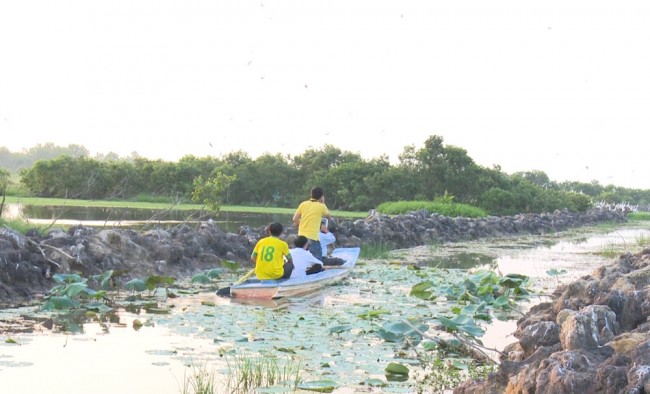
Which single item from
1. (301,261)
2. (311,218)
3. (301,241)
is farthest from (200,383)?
(311,218)

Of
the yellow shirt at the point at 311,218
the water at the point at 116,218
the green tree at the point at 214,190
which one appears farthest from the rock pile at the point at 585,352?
the green tree at the point at 214,190

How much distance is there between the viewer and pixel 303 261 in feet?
39.3

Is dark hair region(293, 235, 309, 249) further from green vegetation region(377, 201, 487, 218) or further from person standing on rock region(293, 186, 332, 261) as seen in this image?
green vegetation region(377, 201, 487, 218)

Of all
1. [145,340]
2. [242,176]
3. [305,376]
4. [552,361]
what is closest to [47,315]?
[145,340]

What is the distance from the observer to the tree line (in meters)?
45.4

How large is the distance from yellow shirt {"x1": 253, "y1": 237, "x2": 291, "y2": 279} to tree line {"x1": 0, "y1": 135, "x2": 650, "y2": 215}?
32109 millimetres

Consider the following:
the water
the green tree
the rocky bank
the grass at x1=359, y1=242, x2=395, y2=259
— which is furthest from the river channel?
the green tree

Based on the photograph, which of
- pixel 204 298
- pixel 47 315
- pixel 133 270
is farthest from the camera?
pixel 133 270

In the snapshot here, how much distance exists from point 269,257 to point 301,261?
121cm

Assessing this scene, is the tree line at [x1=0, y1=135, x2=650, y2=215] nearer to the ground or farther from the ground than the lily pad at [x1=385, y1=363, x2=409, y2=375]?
farther from the ground

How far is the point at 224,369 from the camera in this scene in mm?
6086

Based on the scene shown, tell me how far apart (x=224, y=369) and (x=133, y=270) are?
6.95 m

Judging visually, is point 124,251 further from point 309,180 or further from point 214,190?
point 309,180

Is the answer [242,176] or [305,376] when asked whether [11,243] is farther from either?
[242,176]
